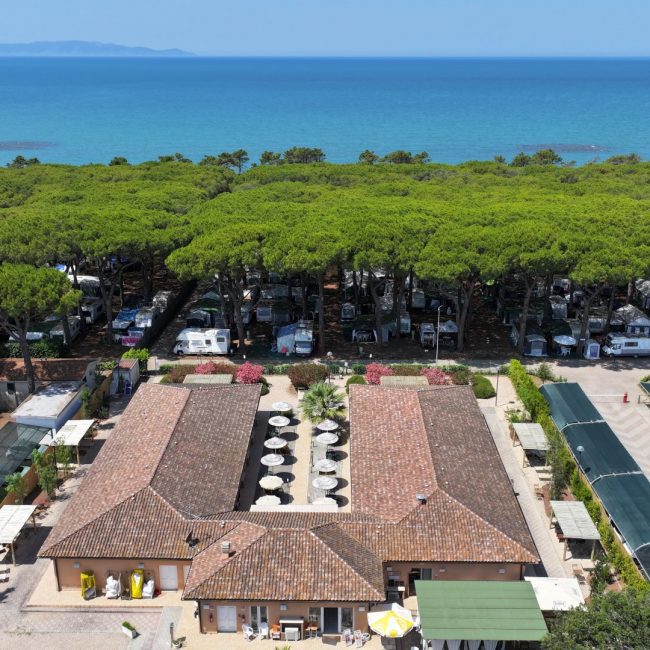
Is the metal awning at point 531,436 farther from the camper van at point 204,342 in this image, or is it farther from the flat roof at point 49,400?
the flat roof at point 49,400

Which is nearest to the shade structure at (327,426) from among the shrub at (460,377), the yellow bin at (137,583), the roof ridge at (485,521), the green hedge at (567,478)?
the shrub at (460,377)

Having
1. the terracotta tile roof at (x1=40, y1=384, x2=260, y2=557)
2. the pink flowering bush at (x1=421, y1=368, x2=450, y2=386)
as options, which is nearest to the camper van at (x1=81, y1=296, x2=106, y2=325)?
the terracotta tile roof at (x1=40, y1=384, x2=260, y2=557)

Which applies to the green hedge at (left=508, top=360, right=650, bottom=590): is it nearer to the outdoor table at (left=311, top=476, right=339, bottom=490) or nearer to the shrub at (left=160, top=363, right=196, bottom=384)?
the outdoor table at (left=311, top=476, right=339, bottom=490)

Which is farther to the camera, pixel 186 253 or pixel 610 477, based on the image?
pixel 186 253

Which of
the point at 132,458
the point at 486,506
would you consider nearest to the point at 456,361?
the point at 486,506

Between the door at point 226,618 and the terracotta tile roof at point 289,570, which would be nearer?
the terracotta tile roof at point 289,570

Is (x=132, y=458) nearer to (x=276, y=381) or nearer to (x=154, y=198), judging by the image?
(x=276, y=381)
